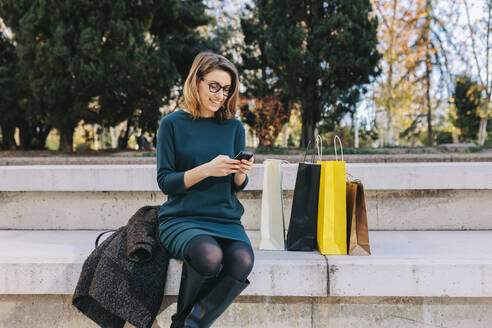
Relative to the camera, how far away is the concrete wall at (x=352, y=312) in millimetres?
2053

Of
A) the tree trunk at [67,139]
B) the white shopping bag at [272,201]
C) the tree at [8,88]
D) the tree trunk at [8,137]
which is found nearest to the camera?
the white shopping bag at [272,201]

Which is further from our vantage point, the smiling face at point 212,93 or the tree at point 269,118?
the tree at point 269,118

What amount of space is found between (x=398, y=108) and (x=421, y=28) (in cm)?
474

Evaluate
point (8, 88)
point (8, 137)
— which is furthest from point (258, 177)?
point (8, 137)

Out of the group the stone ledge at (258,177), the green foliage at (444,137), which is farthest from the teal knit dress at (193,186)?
the green foliage at (444,137)

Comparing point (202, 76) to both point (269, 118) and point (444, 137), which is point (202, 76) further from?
point (444, 137)

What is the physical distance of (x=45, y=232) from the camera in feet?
9.43

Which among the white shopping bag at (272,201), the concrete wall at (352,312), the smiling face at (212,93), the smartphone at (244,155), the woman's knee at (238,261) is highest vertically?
the smiling face at (212,93)

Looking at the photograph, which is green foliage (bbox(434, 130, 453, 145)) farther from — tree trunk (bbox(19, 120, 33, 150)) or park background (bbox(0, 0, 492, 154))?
tree trunk (bbox(19, 120, 33, 150))

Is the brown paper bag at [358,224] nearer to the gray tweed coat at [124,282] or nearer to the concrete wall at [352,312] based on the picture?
the concrete wall at [352,312]

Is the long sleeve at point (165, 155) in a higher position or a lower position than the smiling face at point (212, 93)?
lower

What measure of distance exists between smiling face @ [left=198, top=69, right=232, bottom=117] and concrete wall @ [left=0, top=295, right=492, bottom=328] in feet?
3.56

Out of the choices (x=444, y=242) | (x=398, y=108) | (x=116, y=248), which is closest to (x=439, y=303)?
(x=444, y=242)

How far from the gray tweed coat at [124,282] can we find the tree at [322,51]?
30.2ft
